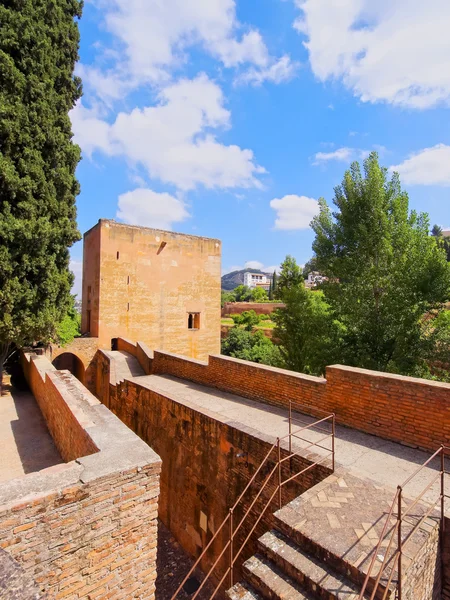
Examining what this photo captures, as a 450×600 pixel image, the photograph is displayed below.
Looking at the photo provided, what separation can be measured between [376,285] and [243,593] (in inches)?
416

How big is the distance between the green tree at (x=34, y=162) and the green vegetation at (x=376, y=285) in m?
9.55

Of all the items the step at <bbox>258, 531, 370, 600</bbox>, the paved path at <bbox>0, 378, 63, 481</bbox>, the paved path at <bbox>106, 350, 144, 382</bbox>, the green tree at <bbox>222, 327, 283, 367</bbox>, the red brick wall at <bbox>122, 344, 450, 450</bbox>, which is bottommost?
the green tree at <bbox>222, 327, 283, 367</bbox>

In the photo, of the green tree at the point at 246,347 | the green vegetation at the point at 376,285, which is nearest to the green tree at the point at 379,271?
the green vegetation at the point at 376,285

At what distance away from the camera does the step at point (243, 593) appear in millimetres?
3021

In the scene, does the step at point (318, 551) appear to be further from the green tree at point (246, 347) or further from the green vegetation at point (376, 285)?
the green tree at point (246, 347)

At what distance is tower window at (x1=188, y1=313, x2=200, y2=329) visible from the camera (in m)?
19.2

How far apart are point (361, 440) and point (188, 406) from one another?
10.9 ft

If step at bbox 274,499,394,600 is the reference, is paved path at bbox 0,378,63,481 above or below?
below

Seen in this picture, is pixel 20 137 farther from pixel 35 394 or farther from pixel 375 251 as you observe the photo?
pixel 375 251

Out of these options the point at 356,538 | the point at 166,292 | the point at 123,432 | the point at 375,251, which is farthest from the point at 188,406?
the point at 166,292

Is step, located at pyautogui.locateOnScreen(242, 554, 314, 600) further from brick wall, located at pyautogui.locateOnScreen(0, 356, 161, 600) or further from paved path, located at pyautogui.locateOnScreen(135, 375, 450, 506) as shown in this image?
paved path, located at pyautogui.locateOnScreen(135, 375, 450, 506)

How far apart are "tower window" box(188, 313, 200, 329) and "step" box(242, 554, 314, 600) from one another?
16.0 m

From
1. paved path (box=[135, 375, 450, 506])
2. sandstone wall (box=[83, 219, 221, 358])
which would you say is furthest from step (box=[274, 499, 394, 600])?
sandstone wall (box=[83, 219, 221, 358])

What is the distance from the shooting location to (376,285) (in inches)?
457
